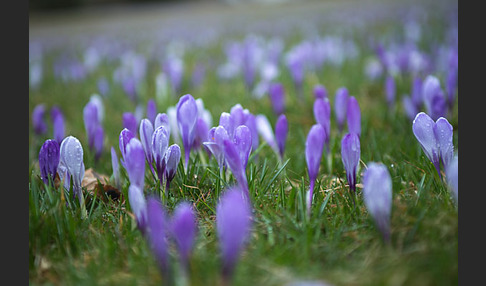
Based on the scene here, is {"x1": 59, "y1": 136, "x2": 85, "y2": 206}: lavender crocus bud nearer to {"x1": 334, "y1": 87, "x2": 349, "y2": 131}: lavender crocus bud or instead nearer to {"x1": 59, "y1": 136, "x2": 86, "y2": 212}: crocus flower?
{"x1": 59, "y1": 136, "x2": 86, "y2": 212}: crocus flower

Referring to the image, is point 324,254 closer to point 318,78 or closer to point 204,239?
point 204,239

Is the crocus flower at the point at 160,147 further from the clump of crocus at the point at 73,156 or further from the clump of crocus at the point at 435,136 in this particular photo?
the clump of crocus at the point at 435,136

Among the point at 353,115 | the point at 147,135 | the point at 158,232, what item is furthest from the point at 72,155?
the point at 353,115

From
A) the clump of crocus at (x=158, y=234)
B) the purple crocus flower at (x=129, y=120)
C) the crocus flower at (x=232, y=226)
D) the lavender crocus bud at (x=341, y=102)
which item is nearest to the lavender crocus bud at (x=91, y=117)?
the purple crocus flower at (x=129, y=120)

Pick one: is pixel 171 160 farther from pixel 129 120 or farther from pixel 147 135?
pixel 129 120

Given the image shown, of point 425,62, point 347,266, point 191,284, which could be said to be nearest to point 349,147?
point 347,266
